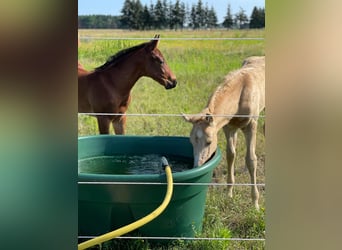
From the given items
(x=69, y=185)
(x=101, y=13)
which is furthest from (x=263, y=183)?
(x=101, y=13)

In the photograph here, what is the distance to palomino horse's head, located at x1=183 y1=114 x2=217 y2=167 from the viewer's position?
1.90 m

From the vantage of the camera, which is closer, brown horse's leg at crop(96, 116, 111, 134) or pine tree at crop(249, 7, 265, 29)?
pine tree at crop(249, 7, 265, 29)

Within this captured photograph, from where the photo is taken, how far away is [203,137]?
191cm

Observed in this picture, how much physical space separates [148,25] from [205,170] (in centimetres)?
53

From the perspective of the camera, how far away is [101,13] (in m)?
1.83

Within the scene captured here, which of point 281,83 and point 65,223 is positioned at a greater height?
point 281,83

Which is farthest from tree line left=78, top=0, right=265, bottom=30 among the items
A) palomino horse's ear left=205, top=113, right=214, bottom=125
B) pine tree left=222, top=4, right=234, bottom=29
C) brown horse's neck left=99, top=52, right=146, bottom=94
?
palomino horse's ear left=205, top=113, right=214, bottom=125

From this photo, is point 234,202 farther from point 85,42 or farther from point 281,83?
point 85,42

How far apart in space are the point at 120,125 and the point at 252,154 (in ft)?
1.55

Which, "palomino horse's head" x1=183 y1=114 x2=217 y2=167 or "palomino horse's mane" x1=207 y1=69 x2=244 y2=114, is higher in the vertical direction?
"palomino horse's mane" x1=207 y1=69 x2=244 y2=114

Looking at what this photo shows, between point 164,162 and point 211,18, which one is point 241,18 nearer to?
point 211,18

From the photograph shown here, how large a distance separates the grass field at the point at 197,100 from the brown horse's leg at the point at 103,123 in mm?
20

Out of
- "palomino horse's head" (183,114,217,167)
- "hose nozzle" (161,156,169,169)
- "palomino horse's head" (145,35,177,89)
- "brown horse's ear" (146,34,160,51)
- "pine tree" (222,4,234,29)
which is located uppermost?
"pine tree" (222,4,234,29)

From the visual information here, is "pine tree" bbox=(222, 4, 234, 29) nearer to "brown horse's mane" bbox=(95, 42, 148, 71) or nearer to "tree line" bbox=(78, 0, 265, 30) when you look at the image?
"tree line" bbox=(78, 0, 265, 30)
